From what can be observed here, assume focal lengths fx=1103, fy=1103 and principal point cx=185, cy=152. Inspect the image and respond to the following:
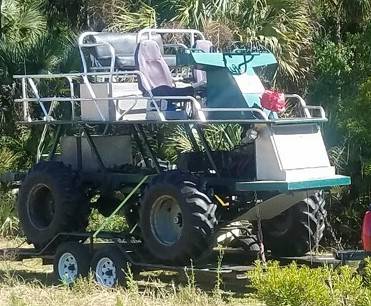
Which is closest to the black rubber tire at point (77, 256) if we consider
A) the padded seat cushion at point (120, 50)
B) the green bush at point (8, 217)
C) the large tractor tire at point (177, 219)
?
the large tractor tire at point (177, 219)

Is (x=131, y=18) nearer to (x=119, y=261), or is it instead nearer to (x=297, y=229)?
(x=297, y=229)

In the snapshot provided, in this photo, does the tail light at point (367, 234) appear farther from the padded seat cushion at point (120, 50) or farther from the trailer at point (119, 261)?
the padded seat cushion at point (120, 50)

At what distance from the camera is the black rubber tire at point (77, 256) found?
39.2 feet

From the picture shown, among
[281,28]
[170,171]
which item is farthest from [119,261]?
[281,28]

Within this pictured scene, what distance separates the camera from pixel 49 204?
12797 mm

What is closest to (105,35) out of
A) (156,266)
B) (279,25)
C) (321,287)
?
(156,266)

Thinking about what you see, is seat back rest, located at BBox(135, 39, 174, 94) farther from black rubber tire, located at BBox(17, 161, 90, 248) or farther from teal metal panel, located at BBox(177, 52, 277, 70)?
black rubber tire, located at BBox(17, 161, 90, 248)

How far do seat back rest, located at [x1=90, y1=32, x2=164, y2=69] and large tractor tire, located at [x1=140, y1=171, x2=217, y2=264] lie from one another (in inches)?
69.8

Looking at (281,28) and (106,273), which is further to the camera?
(281,28)

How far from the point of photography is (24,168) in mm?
17203

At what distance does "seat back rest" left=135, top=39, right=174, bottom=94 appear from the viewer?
38.9 ft

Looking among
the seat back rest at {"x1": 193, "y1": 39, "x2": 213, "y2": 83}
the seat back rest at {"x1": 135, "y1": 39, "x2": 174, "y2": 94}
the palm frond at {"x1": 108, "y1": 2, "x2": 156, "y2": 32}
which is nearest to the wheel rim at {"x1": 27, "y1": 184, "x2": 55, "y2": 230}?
the seat back rest at {"x1": 135, "y1": 39, "x2": 174, "y2": 94}

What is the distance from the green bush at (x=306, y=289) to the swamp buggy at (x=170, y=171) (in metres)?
3.31

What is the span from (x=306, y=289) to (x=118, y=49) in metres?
6.09
